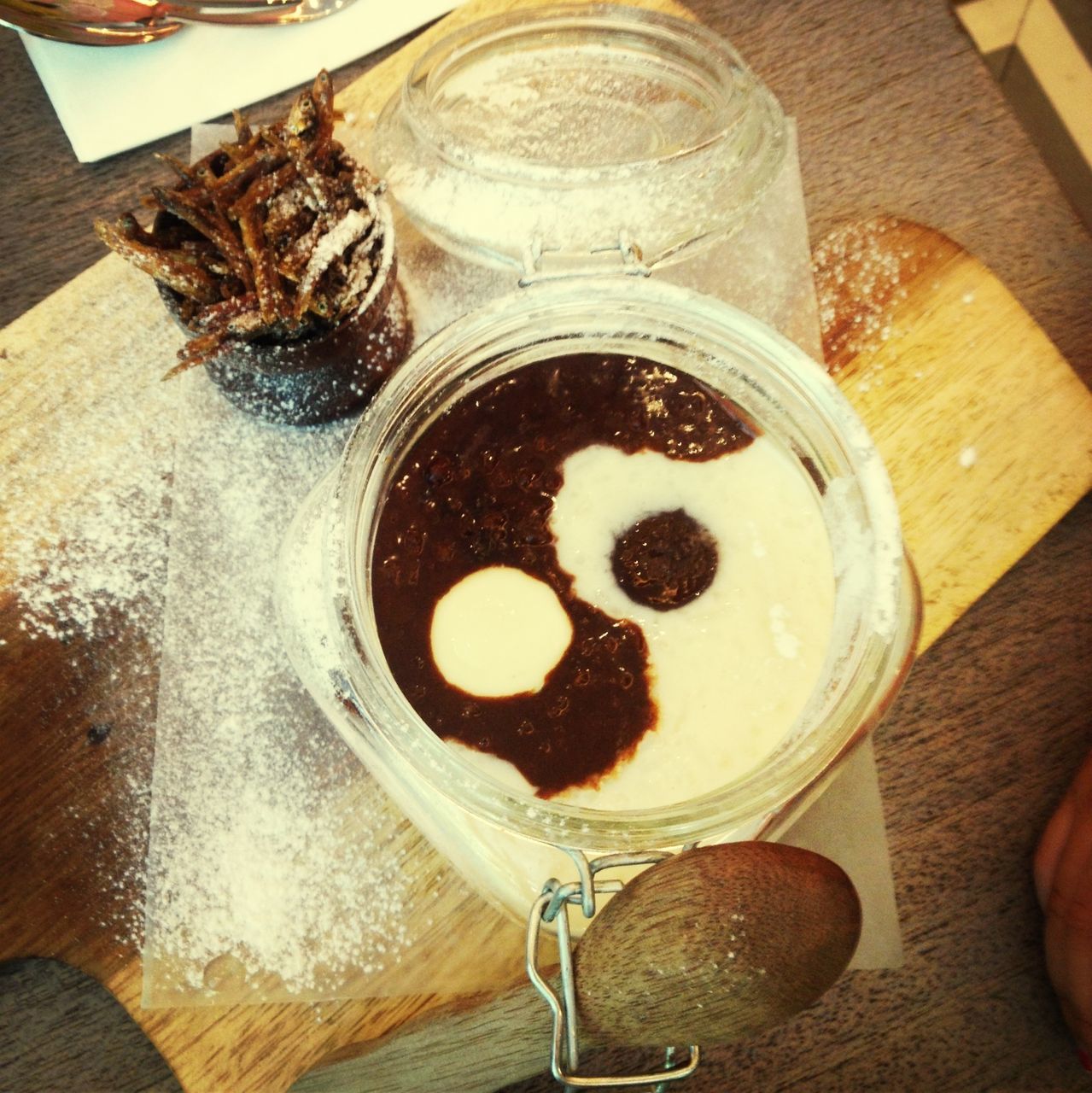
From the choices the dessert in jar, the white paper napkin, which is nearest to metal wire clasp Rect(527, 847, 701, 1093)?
the dessert in jar

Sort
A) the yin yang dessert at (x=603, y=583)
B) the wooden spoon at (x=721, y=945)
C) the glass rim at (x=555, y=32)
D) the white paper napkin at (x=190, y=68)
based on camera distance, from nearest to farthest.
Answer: the wooden spoon at (x=721, y=945)
the yin yang dessert at (x=603, y=583)
the glass rim at (x=555, y=32)
the white paper napkin at (x=190, y=68)

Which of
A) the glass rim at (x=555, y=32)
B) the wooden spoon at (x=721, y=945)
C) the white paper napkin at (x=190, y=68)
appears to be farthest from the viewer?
the white paper napkin at (x=190, y=68)

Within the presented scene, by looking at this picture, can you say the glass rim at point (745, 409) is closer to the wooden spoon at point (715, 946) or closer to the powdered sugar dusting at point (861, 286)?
the wooden spoon at point (715, 946)

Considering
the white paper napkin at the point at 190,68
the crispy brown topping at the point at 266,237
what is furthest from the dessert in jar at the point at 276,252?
the white paper napkin at the point at 190,68

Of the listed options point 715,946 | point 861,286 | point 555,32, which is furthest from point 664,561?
point 555,32

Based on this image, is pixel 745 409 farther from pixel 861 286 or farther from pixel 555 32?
pixel 555 32

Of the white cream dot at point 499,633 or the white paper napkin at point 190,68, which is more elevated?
the white paper napkin at point 190,68

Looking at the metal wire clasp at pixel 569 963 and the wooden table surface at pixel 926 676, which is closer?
the metal wire clasp at pixel 569 963

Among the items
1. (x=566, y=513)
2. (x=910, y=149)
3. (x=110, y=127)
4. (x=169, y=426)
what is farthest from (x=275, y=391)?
(x=910, y=149)
